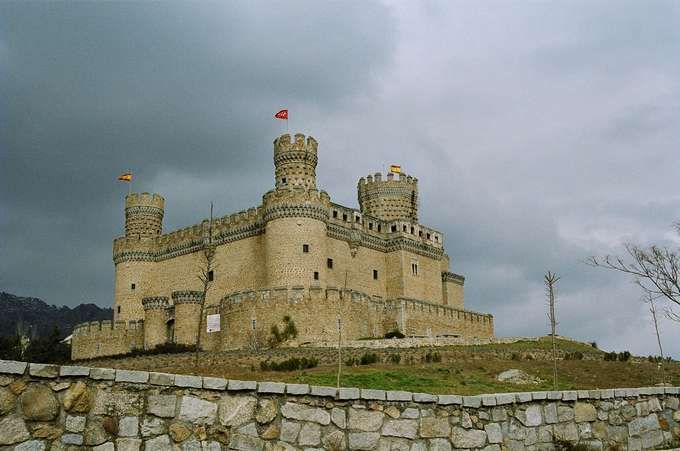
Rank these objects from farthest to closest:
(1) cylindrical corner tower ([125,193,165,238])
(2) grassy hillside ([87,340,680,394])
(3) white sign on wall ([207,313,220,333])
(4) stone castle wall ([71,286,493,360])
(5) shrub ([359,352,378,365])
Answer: (1) cylindrical corner tower ([125,193,165,238]), (3) white sign on wall ([207,313,220,333]), (4) stone castle wall ([71,286,493,360]), (5) shrub ([359,352,378,365]), (2) grassy hillside ([87,340,680,394])

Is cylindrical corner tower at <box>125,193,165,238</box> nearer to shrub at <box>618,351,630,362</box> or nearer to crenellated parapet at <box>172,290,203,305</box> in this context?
crenellated parapet at <box>172,290,203,305</box>

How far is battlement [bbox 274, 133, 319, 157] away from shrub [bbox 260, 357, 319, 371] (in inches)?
830

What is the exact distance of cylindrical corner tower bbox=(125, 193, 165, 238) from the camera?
5897 cm

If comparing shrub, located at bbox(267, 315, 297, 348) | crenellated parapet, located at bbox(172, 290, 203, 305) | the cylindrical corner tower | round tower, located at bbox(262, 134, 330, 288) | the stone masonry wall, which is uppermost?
the cylindrical corner tower

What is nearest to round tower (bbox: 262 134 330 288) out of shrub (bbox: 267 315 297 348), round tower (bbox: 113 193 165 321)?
shrub (bbox: 267 315 297 348)

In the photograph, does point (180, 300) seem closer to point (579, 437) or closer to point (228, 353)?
point (228, 353)

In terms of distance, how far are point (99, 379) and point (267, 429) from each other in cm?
202

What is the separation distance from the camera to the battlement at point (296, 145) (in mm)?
50500

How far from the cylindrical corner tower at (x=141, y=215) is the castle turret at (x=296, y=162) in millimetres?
13287

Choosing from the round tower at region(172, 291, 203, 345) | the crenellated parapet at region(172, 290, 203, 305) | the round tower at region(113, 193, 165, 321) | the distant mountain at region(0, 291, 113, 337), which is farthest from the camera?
the distant mountain at region(0, 291, 113, 337)

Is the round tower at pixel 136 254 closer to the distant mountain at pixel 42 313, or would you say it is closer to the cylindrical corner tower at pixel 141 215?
the cylindrical corner tower at pixel 141 215

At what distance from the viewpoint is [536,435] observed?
10.7 m

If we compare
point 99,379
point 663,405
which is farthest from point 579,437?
point 99,379

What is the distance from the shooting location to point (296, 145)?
166ft
